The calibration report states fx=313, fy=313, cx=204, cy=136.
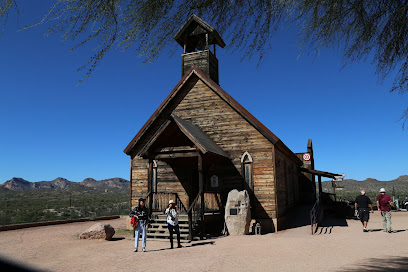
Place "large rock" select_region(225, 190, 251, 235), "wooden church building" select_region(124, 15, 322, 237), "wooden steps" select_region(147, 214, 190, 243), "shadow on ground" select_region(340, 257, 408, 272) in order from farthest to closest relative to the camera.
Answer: "wooden church building" select_region(124, 15, 322, 237), "large rock" select_region(225, 190, 251, 235), "wooden steps" select_region(147, 214, 190, 243), "shadow on ground" select_region(340, 257, 408, 272)

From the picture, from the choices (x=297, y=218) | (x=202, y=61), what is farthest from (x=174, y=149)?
(x=297, y=218)

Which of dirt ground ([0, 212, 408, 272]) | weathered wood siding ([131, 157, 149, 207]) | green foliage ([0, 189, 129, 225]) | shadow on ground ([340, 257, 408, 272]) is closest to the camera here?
shadow on ground ([340, 257, 408, 272])

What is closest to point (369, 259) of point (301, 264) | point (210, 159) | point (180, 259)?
point (301, 264)

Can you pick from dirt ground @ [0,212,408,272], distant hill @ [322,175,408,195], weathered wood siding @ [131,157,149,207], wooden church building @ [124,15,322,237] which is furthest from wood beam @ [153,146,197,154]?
distant hill @ [322,175,408,195]

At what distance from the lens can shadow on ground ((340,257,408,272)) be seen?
6844mm

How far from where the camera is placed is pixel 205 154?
13.7 meters

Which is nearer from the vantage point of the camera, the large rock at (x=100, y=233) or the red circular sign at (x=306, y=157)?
the large rock at (x=100, y=233)

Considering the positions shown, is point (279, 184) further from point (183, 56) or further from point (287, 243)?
point (183, 56)

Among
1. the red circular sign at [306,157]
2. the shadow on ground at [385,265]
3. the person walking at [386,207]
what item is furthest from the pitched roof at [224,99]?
the red circular sign at [306,157]

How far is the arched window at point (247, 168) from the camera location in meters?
15.6

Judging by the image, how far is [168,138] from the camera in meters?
15.9

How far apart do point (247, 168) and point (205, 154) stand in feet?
10.1

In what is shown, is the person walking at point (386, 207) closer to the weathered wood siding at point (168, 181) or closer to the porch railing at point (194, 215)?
the porch railing at point (194, 215)

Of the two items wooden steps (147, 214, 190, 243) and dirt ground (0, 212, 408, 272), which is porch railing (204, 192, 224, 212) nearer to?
wooden steps (147, 214, 190, 243)
